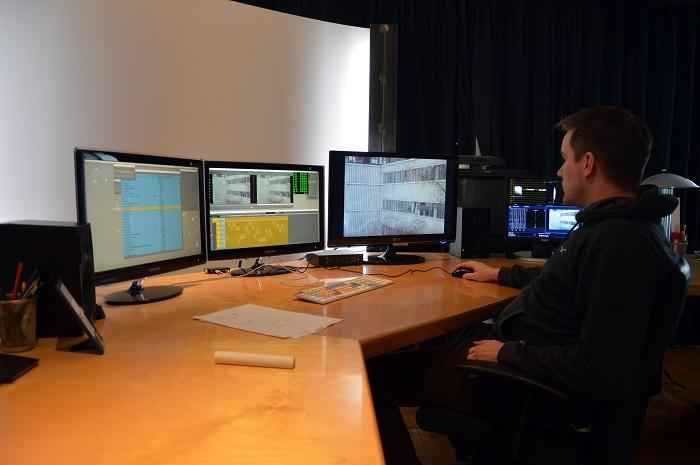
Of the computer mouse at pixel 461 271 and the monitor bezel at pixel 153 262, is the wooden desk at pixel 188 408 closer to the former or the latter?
the monitor bezel at pixel 153 262

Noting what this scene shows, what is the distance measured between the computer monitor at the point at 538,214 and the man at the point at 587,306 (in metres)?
0.95

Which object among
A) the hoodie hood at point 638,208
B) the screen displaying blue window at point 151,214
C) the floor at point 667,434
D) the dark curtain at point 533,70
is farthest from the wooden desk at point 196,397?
the dark curtain at point 533,70

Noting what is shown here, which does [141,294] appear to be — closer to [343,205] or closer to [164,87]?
[343,205]

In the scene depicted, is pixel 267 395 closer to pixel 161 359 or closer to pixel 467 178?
pixel 161 359

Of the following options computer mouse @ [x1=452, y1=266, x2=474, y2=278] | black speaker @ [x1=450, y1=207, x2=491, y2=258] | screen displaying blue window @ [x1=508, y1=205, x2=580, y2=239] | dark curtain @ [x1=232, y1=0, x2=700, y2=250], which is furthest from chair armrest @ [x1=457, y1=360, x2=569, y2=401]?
dark curtain @ [x1=232, y1=0, x2=700, y2=250]

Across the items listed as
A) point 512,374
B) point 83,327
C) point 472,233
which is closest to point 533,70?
point 472,233

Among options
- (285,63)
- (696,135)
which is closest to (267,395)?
(285,63)

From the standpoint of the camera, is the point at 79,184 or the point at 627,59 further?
the point at 627,59

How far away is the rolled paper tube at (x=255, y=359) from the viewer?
37.5 inches

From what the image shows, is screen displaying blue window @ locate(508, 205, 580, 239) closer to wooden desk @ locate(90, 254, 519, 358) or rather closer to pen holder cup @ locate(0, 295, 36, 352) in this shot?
wooden desk @ locate(90, 254, 519, 358)

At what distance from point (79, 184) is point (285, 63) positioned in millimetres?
1641

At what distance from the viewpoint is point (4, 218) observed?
6.55 ft

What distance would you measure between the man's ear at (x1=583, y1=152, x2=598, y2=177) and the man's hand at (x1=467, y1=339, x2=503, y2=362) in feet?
1.79

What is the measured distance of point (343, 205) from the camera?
2.08 metres
